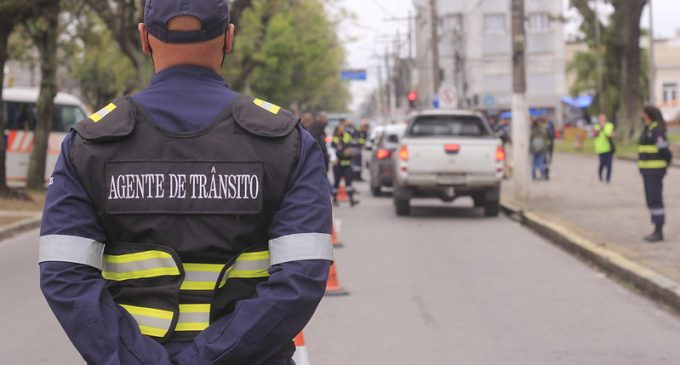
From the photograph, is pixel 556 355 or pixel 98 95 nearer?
pixel 556 355

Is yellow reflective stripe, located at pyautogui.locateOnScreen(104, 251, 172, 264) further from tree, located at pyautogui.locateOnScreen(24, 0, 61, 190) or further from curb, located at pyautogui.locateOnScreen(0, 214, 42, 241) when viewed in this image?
tree, located at pyautogui.locateOnScreen(24, 0, 61, 190)

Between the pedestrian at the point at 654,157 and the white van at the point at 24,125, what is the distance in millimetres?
15637

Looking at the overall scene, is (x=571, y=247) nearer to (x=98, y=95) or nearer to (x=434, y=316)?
(x=434, y=316)

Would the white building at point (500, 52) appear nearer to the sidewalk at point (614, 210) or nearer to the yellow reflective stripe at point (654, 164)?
the sidewalk at point (614, 210)

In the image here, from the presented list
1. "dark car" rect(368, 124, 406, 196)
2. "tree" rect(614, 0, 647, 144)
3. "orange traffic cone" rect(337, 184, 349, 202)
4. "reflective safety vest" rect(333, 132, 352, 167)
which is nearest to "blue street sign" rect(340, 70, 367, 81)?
"tree" rect(614, 0, 647, 144)

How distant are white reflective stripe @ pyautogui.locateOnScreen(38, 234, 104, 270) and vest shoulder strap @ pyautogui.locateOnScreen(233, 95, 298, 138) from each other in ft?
1.55

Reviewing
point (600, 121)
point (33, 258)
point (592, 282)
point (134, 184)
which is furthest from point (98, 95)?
point (134, 184)

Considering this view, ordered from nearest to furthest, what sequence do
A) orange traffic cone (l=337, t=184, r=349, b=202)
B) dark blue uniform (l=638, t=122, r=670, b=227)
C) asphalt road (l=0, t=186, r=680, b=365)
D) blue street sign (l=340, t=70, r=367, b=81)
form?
asphalt road (l=0, t=186, r=680, b=365)
dark blue uniform (l=638, t=122, r=670, b=227)
orange traffic cone (l=337, t=184, r=349, b=202)
blue street sign (l=340, t=70, r=367, b=81)

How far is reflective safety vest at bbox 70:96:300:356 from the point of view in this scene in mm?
2582

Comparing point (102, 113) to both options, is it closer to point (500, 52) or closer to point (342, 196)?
point (342, 196)

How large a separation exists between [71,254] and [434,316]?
21.2 feet

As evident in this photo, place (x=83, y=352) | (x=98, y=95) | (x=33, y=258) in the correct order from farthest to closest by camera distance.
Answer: (x=98, y=95) → (x=33, y=258) → (x=83, y=352)

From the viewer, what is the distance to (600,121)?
25.7 metres

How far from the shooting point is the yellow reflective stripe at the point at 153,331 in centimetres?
256
